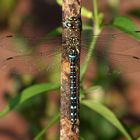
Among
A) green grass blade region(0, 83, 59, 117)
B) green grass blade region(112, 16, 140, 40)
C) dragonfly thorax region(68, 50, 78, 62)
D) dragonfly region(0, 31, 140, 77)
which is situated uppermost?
green grass blade region(112, 16, 140, 40)

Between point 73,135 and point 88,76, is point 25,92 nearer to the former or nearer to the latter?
point 73,135

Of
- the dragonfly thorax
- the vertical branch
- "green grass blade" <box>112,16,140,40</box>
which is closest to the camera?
the vertical branch

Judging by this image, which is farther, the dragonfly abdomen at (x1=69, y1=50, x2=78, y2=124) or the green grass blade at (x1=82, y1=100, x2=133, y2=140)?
the green grass blade at (x1=82, y1=100, x2=133, y2=140)

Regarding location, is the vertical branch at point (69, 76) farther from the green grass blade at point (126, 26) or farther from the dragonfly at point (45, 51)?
the dragonfly at point (45, 51)

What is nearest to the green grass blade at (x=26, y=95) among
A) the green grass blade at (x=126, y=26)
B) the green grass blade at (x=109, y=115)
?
the green grass blade at (x=109, y=115)

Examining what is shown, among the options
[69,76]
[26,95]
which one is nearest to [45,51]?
[26,95]

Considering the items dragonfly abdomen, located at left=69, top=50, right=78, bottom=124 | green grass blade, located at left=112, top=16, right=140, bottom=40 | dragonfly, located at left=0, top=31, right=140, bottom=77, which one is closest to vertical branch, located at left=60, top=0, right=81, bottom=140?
dragonfly abdomen, located at left=69, top=50, right=78, bottom=124

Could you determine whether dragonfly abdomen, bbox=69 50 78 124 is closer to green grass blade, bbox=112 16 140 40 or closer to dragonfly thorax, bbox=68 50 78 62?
dragonfly thorax, bbox=68 50 78 62

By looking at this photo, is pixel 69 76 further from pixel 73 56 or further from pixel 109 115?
pixel 109 115
